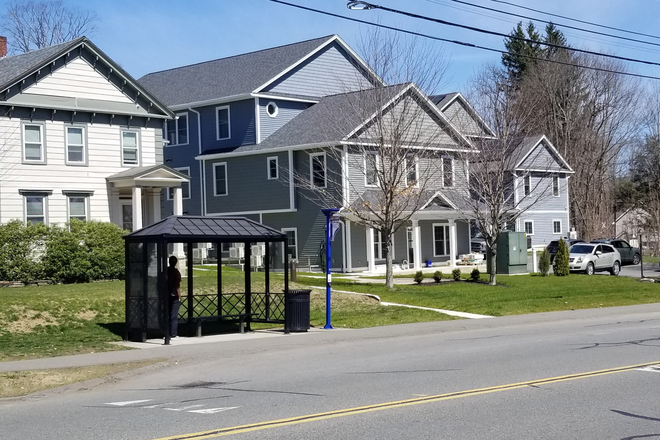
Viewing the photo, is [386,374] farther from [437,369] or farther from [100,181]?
[100,181]

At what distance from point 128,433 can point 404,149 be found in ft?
78.2

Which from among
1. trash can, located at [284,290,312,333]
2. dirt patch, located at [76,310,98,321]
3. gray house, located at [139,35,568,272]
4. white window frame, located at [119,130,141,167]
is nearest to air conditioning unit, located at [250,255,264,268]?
gray house, located at [139,35,568,272]

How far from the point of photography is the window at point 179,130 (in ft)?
160

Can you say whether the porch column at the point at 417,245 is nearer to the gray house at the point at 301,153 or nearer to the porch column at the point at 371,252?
the gray house at the point at 301,153

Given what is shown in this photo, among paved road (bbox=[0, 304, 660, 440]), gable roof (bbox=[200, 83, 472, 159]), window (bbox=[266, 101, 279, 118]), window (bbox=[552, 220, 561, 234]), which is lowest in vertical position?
paved road (bbox=[0, 304, 660, 440])

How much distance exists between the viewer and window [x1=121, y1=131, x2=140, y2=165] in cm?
3538

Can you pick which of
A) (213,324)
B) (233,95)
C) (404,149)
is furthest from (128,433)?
(233,95)

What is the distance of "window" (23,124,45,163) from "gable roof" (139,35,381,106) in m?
13.7

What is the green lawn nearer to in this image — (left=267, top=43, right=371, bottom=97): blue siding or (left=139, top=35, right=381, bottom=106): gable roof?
(left=139, top=35, right=381, bottom=106): gable roof

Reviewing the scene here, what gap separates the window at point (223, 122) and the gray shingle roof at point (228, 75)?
792mm

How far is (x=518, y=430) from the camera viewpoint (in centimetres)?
874

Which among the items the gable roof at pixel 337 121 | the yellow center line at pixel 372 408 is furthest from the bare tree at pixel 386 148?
the yellow center line at pixel 372 408

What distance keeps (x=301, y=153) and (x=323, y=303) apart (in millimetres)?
17423

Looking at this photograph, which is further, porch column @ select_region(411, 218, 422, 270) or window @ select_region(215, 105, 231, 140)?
window @ select_region(215, 105, 231, 140)
